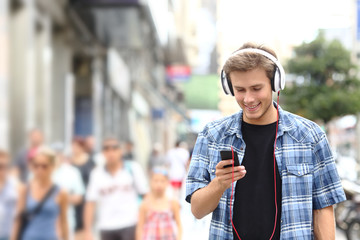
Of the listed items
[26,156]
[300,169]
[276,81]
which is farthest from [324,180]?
[26,156]

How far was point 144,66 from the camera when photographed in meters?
32.3

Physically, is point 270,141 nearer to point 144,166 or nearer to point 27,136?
point 27,136

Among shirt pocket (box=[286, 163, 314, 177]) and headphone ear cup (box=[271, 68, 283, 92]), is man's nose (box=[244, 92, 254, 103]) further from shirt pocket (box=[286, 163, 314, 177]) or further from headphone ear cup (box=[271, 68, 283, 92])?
shirt pocket (box=[286, 163, 314, 177])

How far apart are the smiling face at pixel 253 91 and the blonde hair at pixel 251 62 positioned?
19mm

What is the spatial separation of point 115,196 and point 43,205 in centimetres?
91

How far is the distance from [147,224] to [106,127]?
14.0 meters

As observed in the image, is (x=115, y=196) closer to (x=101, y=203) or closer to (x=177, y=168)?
(x=101, y=203)

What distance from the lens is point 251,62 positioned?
2.61 meters

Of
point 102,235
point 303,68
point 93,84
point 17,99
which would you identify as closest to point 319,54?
point 303,68

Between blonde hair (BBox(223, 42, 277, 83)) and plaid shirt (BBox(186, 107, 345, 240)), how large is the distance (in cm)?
25

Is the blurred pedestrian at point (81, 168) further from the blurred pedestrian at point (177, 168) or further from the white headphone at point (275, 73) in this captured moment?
the white headphone at point (275, 73)

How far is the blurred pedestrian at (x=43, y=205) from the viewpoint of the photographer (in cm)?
615

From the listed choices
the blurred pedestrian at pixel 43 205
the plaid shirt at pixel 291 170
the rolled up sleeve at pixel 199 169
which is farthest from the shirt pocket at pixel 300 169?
the blurred pedestrian at pixel 43 205

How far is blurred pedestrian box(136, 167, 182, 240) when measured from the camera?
6.37 metres
